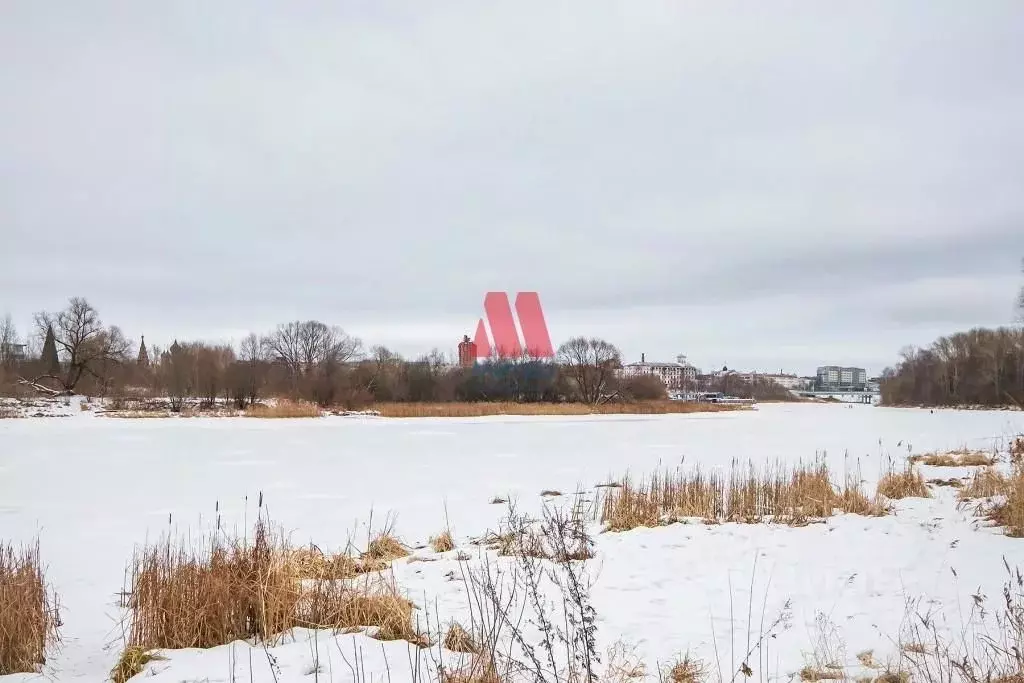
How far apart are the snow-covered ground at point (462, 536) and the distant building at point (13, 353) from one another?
166 feet

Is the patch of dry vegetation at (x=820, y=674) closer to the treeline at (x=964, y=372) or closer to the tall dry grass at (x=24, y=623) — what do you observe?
the tall dry grass at (x=24, y=623)

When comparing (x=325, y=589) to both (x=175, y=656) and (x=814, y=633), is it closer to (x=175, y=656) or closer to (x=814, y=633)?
(x=175, y=656)

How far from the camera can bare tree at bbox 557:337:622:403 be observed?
2479 inches

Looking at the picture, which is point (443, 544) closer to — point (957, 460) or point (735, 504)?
point (735, 504)

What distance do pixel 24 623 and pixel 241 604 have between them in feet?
3.92

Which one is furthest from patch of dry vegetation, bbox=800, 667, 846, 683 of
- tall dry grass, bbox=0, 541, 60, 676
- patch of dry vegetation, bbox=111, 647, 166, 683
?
tall dry grass, bbox=0, 541, 60, 676

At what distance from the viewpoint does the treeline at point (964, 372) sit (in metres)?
60.3

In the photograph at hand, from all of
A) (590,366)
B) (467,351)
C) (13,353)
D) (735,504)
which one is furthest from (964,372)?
(13,353)

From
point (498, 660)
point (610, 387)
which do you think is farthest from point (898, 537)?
point (610, 387)

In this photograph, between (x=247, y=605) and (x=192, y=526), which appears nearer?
(x=247, y=605)

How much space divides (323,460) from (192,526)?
7.58m

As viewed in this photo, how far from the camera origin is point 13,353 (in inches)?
→ 2512

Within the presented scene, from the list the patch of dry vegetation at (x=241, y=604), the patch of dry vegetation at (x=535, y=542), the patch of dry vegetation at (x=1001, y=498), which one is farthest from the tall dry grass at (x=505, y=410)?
the patch of dry vegetation at (x=241, y=604)

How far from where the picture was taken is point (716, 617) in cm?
473
